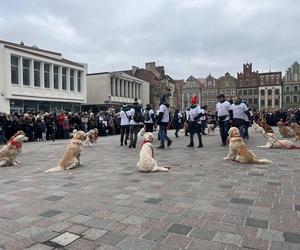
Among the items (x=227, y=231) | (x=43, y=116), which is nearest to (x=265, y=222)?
(x=227, y=231)

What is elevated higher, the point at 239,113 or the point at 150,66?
the point at 150,66

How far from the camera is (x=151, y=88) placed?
7125 centimetres

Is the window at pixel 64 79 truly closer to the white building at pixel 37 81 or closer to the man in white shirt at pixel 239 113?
the white building at pixel 37 81

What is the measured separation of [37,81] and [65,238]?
126 feet

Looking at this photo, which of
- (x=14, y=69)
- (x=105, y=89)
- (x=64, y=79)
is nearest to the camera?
(x=14, y=69)

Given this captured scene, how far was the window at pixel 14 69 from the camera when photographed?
35.6 metres

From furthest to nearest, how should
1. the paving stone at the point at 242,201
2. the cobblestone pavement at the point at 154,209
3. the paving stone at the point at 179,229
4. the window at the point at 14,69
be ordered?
the window at the point at 14,69 → the paving stone at the point at 242,201 → the paving stone at the point at 179,229 → the cobblestone pavement at the point at 154,209

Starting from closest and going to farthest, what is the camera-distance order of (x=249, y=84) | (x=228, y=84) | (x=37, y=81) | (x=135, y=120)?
(x=135, y=120) < (x=37, y=81) < (x=249, y=84) < (x=228, y=84)

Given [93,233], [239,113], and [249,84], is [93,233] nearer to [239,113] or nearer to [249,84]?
[239,113]

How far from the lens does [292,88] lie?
84188 millimetres

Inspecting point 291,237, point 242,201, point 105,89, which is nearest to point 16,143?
point 242,201

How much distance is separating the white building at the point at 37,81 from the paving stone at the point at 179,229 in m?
33.1

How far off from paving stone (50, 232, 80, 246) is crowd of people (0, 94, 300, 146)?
8.82 meters

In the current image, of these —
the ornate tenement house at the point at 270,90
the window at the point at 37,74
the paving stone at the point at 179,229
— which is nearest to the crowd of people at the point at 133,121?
the paving stone at the point at 179,229
